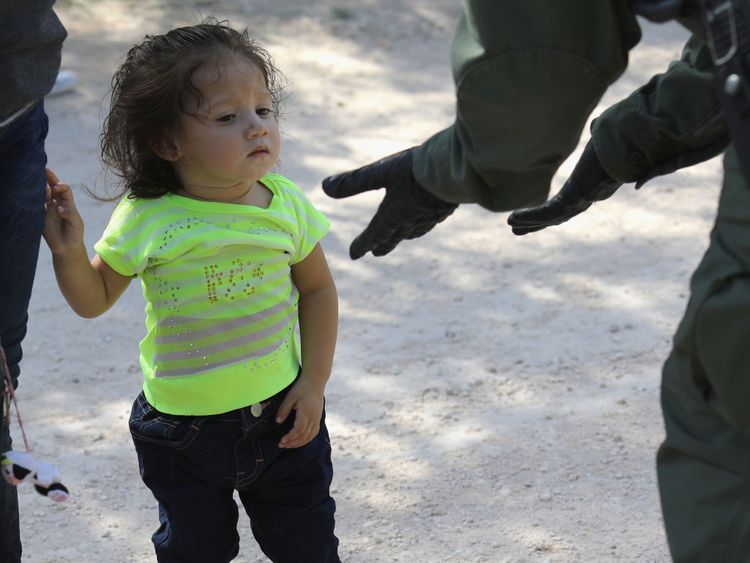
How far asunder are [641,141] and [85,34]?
17.1 ft

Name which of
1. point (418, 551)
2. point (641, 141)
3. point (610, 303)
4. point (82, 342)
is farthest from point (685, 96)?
point (82, 342)

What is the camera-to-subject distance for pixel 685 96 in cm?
207

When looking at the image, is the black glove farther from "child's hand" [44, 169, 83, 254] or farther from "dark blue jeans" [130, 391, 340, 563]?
"child's hand" [44, 169, 83, 254]

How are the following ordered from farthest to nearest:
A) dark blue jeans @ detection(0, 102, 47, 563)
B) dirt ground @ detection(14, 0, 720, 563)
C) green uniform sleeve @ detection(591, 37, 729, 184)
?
1. dirt ground @ detection(14, 0, 720, 563)
2. dark blue jeans @ detection(0, 102, 47, 563)
3. green uniform sleeve @ detection(591, 37, 729, 184)

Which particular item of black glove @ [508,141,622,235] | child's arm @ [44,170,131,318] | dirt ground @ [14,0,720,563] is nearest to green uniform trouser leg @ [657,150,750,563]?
black glove @ [508,141,622,235]

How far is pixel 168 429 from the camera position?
7.16 ft

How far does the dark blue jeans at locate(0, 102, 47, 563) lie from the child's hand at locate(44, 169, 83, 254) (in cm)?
4

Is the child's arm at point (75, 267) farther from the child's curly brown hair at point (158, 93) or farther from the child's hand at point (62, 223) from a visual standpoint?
the child's curly brown hair at point (158, 93)

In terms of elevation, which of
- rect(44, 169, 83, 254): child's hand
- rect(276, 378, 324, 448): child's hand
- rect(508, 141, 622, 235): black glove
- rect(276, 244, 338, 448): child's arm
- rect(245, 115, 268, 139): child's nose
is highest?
rect(245, 115, 268, 139): child's nose

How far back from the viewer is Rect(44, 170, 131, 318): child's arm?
210 centimetres

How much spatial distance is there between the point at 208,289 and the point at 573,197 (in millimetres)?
674

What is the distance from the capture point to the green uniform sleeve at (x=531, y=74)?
60.8 inches

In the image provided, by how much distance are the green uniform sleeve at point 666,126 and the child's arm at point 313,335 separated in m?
0.53

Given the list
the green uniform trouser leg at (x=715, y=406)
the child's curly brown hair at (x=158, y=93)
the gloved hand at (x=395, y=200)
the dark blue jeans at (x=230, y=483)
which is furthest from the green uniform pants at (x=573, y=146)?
the dark blue jeans at (x=230, y=483)
